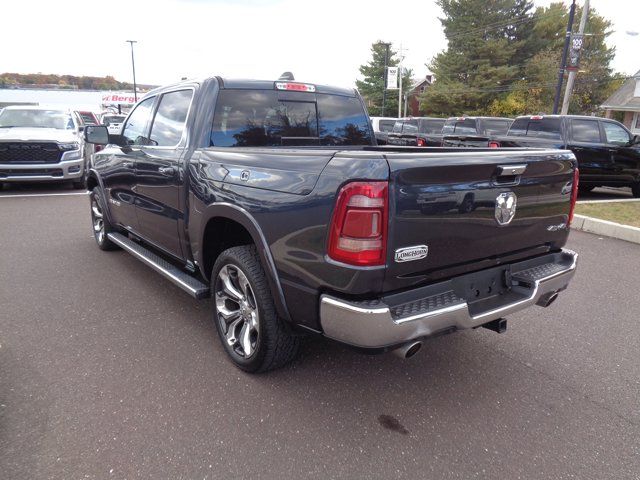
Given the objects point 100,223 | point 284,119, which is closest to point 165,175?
point 284,119

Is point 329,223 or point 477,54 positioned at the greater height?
point 477,54

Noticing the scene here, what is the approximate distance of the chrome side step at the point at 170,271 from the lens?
335 centimetres

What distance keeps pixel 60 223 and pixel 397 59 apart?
51863 millimetres

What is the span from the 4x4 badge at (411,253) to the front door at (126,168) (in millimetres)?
2919

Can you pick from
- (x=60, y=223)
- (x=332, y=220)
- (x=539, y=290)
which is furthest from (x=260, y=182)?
(x=60, y=223)

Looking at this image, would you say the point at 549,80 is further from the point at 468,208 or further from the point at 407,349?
the point at 407,349

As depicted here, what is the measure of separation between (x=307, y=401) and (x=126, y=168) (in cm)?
296

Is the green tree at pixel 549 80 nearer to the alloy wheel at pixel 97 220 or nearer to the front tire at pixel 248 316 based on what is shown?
the alloy wheel at pixel 97 220

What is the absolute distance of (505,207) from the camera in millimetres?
2619

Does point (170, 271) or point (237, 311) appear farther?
point (170, 271)

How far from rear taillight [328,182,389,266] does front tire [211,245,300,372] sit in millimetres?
761

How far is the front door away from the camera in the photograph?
4.34 m

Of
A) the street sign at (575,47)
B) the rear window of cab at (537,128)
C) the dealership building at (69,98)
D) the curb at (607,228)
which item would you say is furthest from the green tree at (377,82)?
the curb at (607,228)

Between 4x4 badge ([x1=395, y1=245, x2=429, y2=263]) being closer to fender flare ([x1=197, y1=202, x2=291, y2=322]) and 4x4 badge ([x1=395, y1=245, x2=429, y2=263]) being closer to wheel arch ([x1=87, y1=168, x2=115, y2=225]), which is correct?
fender flare ([x1=197, y1=202, x2=291, y2=322])
